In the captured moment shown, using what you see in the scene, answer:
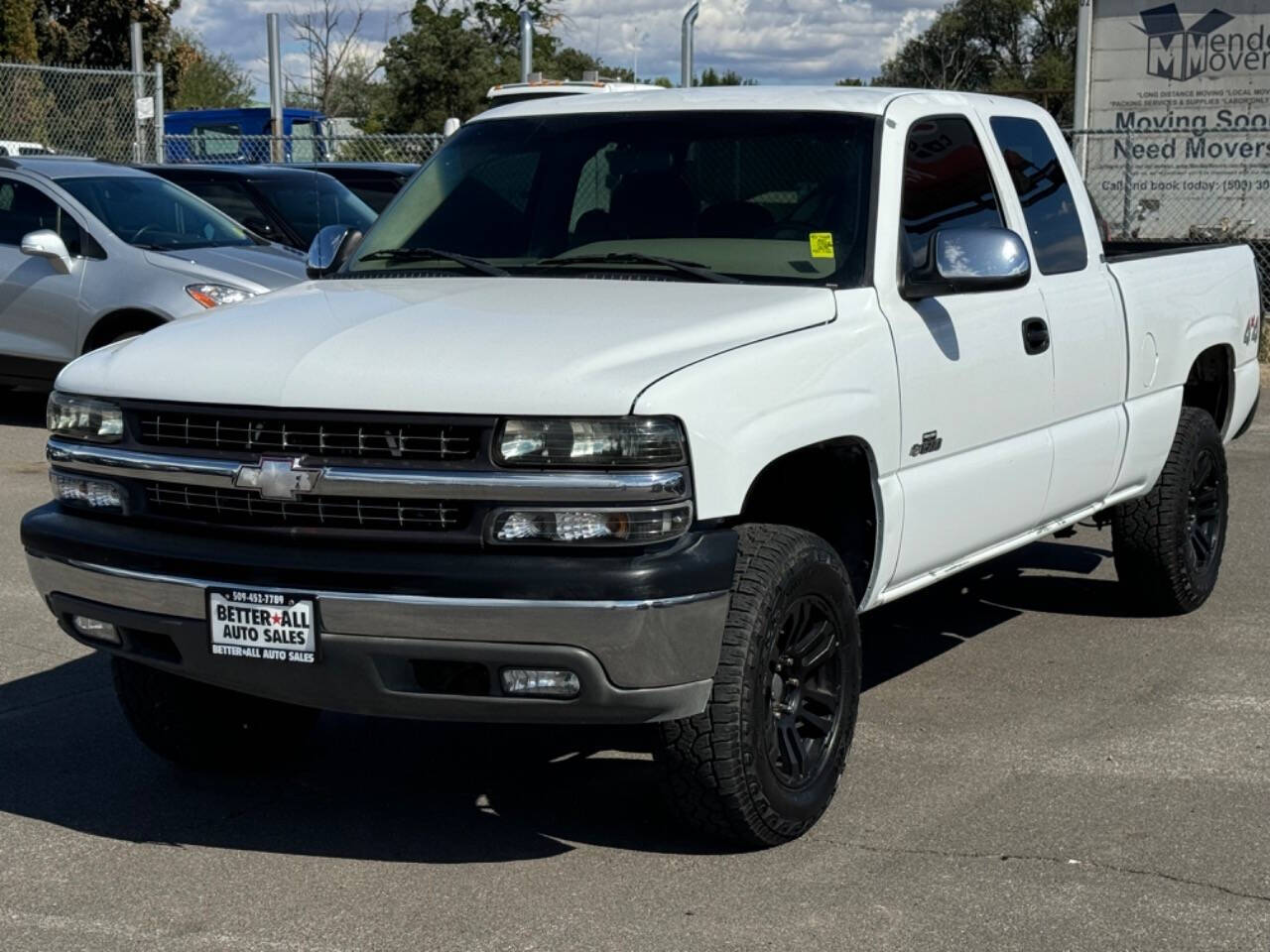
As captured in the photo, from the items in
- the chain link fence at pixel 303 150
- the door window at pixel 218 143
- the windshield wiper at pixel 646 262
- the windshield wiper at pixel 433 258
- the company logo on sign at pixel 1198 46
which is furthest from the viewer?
the door window at pixel 218 143

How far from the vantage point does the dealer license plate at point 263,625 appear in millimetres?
4352

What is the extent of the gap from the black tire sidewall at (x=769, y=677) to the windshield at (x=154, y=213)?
834 cm

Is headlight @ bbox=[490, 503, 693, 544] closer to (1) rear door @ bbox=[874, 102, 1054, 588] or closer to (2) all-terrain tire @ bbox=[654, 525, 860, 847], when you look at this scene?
(2) all-terrain tire @ bbox=[654, 525, 860, 847]

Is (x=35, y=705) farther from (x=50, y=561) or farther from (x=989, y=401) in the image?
(x=989, y=401)

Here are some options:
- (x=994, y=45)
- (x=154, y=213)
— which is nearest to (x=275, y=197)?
(x=154, y=213)

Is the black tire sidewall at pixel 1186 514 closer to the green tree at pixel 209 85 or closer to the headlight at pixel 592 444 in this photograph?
the headlight at pixel 592 444

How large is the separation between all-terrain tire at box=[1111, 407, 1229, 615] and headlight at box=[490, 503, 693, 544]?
342cm

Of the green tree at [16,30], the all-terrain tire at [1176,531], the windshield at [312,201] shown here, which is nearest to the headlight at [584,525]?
the all-terrain tire at [1176,531]

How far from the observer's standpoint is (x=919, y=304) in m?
5.38

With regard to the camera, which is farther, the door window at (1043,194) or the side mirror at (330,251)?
the door window at (1043,194)

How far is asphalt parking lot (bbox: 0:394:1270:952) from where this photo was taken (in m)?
4.27

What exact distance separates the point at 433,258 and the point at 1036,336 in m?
1.95

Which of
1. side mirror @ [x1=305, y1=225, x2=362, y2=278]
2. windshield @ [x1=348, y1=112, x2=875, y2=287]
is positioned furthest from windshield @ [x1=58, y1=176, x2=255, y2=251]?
windshield @ [x1=348, y1=112, x2=875, y2=287]

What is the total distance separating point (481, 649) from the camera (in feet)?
13.8
